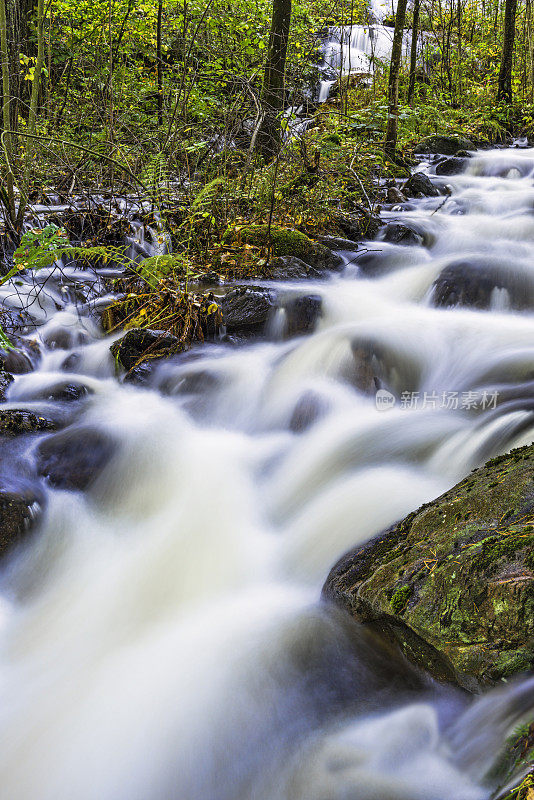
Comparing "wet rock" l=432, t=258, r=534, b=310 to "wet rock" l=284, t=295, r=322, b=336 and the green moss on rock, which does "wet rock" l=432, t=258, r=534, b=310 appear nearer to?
"wet rock" l=284, t=295, r=322, b=336

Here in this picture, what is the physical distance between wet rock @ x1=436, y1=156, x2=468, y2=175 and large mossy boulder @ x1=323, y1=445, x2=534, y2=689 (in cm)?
912

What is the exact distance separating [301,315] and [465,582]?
154 inches

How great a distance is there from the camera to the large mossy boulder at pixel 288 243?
6.71m

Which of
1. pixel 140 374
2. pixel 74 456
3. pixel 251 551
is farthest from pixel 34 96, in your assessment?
pixel 251 551

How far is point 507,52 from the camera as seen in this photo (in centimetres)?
1354

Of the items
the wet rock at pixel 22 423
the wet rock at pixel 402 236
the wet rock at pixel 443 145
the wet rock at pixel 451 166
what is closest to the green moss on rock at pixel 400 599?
the wet rock at pixel 22 423

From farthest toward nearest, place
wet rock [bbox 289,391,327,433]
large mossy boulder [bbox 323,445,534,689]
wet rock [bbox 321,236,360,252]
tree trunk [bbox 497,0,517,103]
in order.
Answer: tree trunk [bbox 497,0,517,103] < wet rock [bbox 321,236,360,252] < wet rock [bbox 289,391,327,433] < large mossy boulder [bbox 323,445,534,689]

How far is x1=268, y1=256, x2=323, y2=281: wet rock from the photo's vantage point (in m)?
6.35

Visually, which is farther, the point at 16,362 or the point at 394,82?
the point at 394,82

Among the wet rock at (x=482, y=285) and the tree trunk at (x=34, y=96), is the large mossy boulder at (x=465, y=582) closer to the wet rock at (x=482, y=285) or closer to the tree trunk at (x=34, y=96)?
the wet rock at (x=482, y=285)

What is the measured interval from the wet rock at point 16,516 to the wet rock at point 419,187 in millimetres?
7748

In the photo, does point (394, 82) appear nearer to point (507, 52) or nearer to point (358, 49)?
point (507, 52)

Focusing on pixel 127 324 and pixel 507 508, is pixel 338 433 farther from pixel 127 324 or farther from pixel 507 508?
pixel 127 324

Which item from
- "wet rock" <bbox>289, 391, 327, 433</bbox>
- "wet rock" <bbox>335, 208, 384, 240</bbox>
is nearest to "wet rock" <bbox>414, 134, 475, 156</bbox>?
"wet rock" <bbox>335, 208, 384, 240</bbox>
